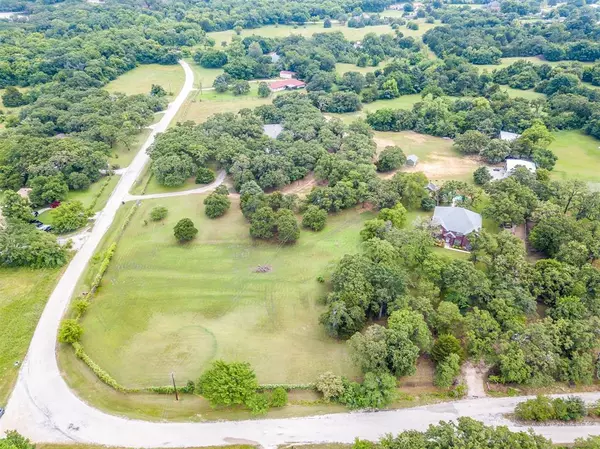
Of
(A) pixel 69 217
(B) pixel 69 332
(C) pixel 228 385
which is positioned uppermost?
(C) pixel 228 385

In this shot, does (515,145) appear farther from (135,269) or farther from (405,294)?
(135,269)

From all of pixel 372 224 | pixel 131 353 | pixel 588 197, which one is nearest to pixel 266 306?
pixel 131 353

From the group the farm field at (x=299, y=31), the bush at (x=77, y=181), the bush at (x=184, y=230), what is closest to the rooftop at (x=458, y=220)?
the bush at (x=184, y=230)

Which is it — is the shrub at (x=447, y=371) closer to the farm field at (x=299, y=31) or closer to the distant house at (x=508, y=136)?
the distant house at (x=508, y=136)

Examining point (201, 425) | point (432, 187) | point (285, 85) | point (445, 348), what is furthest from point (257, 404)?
point (285, 85)

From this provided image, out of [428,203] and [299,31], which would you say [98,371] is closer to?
[428,203]

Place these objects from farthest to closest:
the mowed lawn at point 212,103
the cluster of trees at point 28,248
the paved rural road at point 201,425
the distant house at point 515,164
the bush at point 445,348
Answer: the mowed lawn at point 212,103 → the distant house at point 515,164 → the cluster of trees at point 28,248 → the bush at point 445,348 → the paved rural road at point 201,425
